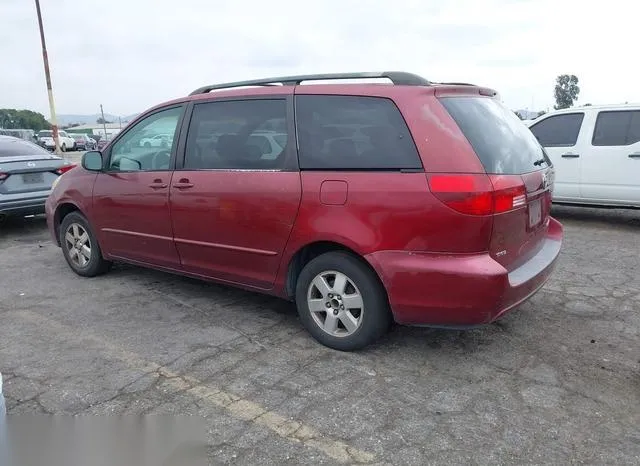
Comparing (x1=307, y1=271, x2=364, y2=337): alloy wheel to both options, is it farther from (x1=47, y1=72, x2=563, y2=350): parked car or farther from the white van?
the white van

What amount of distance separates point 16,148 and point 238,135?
5.47m

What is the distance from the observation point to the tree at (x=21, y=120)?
7794 cm

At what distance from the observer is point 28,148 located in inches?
320

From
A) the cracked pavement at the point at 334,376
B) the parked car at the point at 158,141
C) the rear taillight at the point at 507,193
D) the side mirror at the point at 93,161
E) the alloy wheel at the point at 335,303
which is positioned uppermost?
the parked car at the point at 158,141

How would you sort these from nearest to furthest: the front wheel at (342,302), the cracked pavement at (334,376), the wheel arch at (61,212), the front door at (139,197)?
the cracked pavement at (334,376), the front wheel at (342,302), the front door at (139,197), the wheel arch at (61,212)

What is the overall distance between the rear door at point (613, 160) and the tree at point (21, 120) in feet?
269

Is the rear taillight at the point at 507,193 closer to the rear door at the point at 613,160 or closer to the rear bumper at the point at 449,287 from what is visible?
the rear bumper at the point at 449,287

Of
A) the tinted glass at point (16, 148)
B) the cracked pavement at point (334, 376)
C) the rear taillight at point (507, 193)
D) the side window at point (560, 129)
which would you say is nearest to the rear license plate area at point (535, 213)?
the rear taillight at point (507, 193)

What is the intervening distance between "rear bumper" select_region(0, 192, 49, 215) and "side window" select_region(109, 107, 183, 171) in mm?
3073

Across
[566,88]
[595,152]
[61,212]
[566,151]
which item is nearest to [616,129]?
[595,152]

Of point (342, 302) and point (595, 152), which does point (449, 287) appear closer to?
point (342, 302)

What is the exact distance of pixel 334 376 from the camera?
10.8ft

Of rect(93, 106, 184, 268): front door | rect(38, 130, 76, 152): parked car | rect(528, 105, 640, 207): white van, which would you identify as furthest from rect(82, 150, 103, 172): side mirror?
rect(38, 130, 76, 152): parked car

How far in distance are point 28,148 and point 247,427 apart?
22.9 feet
